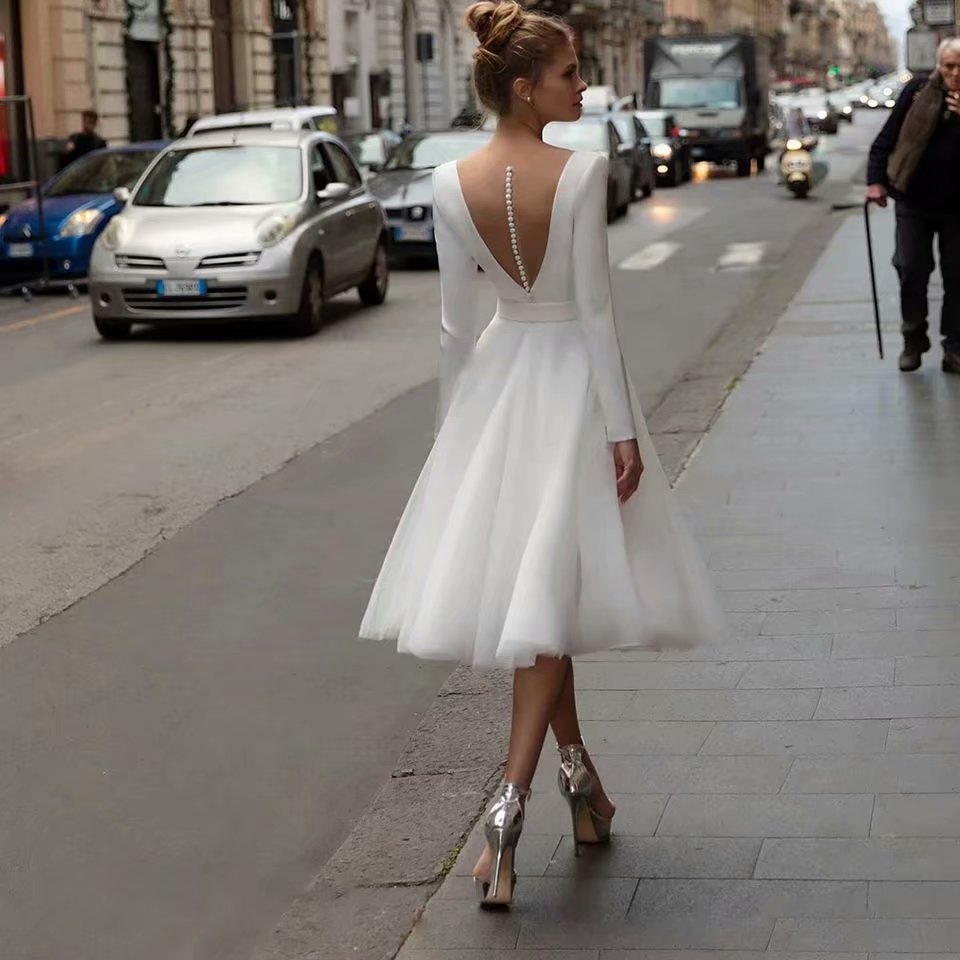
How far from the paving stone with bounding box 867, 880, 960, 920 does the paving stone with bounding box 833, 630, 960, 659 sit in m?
1.77

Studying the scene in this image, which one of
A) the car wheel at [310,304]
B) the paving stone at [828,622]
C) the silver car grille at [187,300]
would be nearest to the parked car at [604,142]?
the car wheel at [310,304]

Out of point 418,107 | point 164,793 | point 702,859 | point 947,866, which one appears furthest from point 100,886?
point 418,107

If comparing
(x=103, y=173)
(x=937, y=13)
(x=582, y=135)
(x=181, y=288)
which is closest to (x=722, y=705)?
(x=181, y=288)

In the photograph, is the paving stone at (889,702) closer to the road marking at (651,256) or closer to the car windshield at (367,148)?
the road marking at (651,256)

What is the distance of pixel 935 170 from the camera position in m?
10.7

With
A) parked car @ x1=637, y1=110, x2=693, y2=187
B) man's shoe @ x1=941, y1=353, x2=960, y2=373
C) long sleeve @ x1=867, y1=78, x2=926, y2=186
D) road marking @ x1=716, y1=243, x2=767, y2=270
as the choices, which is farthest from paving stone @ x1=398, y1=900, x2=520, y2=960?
parked car @ x1=637, y1=110, x2=693, y2=187

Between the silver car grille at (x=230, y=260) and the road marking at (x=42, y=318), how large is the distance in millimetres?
2204

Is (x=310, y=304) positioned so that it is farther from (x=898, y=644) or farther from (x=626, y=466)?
(x=626, y=466)

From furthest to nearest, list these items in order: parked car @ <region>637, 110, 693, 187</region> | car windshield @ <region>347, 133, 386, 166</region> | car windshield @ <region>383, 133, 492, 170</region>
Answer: parked car @ <region>637, 110, 693, 187</region> → car windshield @ <region>347, 133, 386, 166</region> → car windshield @ <region>383, 133, 492, 170</region>

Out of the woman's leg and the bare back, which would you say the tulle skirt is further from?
the woman's leg

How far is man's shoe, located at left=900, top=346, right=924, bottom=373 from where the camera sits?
37.2 feet

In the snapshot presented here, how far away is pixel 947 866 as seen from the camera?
402 cm

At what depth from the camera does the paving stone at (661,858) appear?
13.5ft

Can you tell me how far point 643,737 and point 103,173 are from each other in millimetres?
18158
